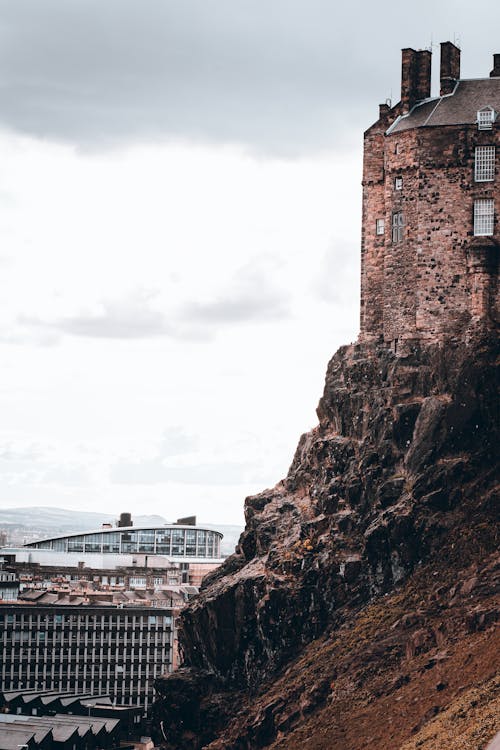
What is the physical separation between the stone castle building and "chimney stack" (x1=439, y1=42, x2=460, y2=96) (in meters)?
0.09

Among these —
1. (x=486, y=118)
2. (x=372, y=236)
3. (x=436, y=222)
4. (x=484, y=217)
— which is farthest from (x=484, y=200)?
(x=372, y=236)

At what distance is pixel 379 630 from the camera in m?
128

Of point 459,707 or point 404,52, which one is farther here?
point 404,52

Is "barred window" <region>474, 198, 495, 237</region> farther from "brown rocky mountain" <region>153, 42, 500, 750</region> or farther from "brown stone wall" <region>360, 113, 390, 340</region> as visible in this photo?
"brown stone wall" <region>360, 113, 390, 340</region>

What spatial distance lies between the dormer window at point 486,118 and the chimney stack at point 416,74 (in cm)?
782

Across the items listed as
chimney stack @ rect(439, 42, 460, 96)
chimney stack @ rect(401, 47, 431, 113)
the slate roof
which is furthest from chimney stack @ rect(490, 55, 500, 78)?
chimney stack @ rect(401, 47, 431, 113)

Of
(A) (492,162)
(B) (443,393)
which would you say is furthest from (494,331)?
(A) (492,162)

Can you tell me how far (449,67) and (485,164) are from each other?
38.8ft

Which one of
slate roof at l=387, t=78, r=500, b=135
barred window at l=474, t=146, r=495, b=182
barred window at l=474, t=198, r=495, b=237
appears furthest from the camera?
slate roof at l=387, t=78, r=500, b=135

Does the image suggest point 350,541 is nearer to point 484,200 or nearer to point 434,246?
point 434,246

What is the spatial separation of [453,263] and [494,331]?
7215 mm

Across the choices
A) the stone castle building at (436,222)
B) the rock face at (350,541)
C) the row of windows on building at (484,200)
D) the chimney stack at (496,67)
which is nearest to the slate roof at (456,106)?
the stone castle building at (436,222)

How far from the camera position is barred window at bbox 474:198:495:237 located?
444ft

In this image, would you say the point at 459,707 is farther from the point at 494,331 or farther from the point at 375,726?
the point at 494,331
